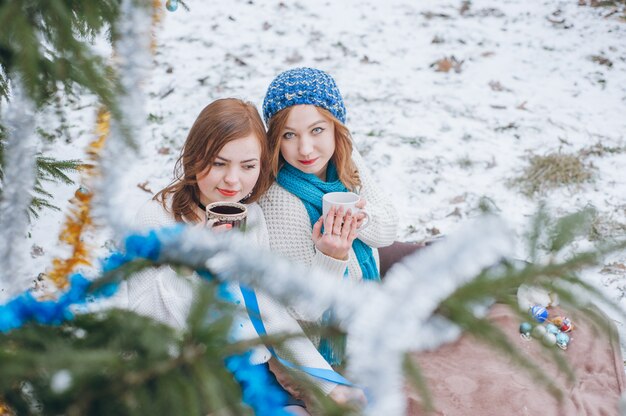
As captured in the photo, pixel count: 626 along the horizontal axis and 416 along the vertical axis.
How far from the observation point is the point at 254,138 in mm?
1910

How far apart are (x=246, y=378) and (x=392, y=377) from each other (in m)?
0.30

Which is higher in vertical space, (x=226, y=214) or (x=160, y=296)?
(x=226, y=214)

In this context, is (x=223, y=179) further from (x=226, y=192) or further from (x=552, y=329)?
(x=552, y=329)

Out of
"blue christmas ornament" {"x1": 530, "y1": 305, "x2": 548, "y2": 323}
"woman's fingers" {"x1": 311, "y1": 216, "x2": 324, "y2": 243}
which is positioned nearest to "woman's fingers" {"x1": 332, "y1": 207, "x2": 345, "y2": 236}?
"woman's fingers" {"x1": 311, "y1": 216, "x2": 324, "y2": 243}

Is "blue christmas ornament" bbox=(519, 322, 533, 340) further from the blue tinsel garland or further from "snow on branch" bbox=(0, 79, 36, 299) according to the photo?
"snow on branch" bbox=(0, 79, 36, 299)

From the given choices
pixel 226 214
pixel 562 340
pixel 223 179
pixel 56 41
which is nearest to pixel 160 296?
pixel 226 214

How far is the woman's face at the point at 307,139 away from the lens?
2053 mm

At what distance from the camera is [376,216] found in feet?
7.43

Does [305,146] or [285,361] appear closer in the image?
[285,361]

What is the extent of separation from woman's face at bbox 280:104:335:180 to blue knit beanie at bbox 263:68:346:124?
32 mm

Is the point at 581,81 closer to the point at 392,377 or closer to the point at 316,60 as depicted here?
the point at 316,60

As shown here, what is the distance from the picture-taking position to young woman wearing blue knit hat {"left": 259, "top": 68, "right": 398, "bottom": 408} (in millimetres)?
2039

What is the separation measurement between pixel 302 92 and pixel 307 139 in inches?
6.6

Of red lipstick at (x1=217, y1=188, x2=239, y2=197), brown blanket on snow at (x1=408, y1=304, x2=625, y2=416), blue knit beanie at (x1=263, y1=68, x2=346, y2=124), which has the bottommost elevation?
brown blanket on snow at (x1=408, y1=304, x2=625, y2=416)
